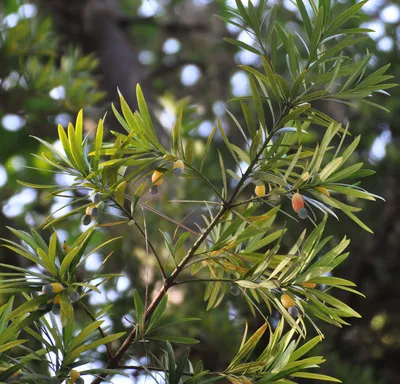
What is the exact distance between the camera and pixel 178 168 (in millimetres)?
400

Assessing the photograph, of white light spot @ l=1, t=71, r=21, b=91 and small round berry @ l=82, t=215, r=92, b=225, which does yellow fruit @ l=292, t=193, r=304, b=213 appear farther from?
white light spot @ l=1, t=71, r=21, b=91

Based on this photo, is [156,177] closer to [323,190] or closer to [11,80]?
[323,190]

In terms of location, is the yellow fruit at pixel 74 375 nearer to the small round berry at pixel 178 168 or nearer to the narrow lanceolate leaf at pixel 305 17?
the small round berry at pixel 178 168

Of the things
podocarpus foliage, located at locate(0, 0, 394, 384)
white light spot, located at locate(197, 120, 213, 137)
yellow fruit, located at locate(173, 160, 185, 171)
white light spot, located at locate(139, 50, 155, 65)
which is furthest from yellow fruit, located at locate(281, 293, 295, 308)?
white light spot, located at locate(139, 50, 155, 65)

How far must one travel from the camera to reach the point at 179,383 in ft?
1.28

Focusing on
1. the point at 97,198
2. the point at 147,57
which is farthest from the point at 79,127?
the point at 147,57

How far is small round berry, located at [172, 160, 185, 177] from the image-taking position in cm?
40

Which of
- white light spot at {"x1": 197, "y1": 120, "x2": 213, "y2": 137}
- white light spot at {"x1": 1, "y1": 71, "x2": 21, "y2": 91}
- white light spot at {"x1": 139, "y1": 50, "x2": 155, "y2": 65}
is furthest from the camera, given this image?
white light spot at {"x1": 139, "y1": 50, "x2": 155, "y2": 65}

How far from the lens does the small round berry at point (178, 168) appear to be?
398mm

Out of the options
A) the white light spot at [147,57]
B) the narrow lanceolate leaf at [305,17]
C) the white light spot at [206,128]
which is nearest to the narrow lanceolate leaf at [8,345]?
the narrow lanceolate leaf at [305,17]

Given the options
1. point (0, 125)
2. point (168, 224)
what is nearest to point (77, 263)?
point (168, 224)

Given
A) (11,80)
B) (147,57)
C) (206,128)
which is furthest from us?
(147,57)

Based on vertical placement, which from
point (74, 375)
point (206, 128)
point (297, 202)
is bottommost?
point (206, 128)

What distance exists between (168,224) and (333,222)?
32 cm
